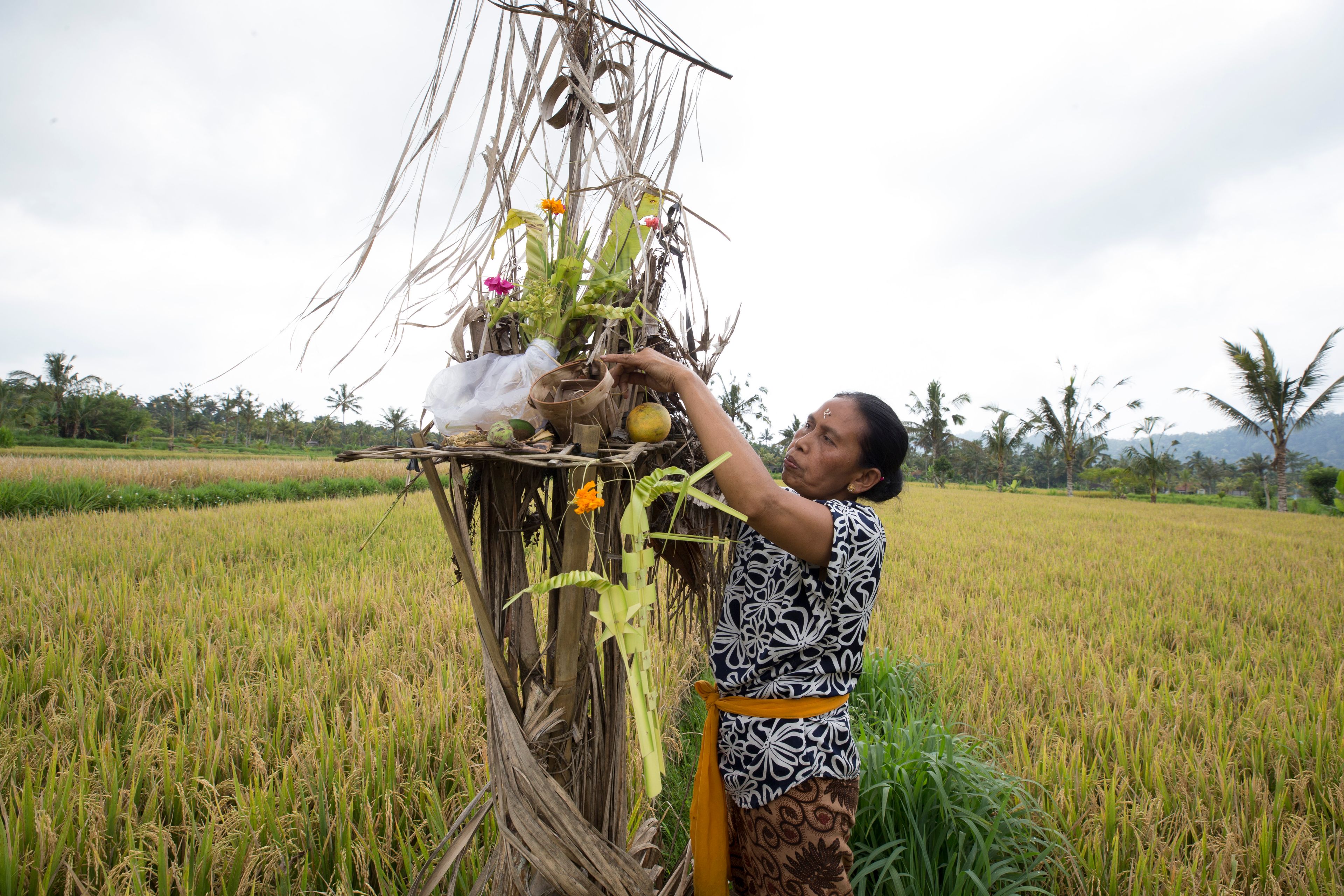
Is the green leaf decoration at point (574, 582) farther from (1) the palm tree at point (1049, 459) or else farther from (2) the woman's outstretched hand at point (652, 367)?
(1) the palm tree at point (1049, 459)

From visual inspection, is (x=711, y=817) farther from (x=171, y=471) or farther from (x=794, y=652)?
(x=171, y=471)

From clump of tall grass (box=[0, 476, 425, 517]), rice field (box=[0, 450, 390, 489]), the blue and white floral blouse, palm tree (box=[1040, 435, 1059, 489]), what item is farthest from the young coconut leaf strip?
palm tree (box=[1040, 435, 1059, 489])

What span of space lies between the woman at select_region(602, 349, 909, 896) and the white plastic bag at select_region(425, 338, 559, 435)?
0.15 meters

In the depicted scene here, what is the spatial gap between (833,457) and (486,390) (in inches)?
29.8

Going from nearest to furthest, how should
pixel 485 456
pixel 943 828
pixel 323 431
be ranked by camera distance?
pixel 485 456
pixel 943 828
pixel 323 431

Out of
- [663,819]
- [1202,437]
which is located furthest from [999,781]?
[1202,437]

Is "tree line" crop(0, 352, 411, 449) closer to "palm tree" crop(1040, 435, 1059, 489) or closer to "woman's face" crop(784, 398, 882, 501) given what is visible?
"woman's face" crop(784, 398, 882, 501)

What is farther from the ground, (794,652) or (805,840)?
(794,652)

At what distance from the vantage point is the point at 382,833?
71.6 inches

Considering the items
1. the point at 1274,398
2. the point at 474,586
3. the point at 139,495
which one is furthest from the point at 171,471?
the point at 1274,398

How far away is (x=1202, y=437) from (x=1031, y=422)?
240 metres

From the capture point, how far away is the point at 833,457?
49.7 inches

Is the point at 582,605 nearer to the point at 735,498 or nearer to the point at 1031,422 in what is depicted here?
the point at 735,498

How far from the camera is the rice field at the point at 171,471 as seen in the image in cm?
988
